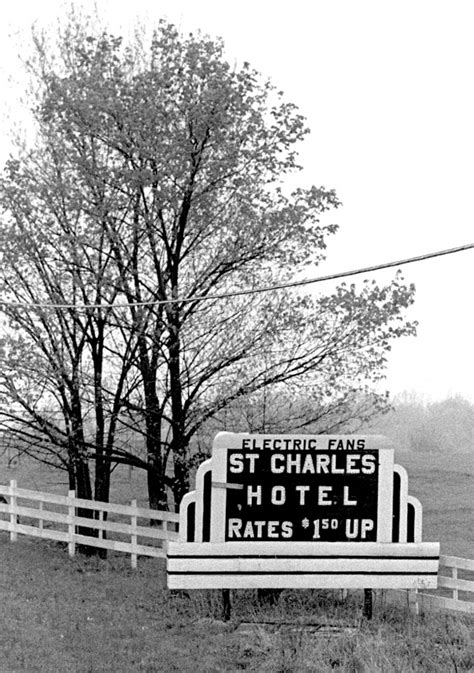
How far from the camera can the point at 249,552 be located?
1452 cm

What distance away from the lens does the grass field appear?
38.1 feet

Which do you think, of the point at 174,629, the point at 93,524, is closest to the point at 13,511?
the point at 93,524

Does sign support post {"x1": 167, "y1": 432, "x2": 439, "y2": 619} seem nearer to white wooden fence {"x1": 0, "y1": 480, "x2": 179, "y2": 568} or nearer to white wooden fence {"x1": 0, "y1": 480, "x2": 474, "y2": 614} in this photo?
white wooden fence {"x1": 0, "y1": 480, "x2": 474, "y2": 614}

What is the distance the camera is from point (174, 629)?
13.9 meters

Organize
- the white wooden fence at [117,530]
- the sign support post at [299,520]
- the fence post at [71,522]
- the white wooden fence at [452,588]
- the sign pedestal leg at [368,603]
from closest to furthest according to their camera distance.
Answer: the sign support post at [299,520] → the sign pedestal leg at [368,603] → the white wooden fence at [452,588] → the white wooden fence at [117,530] → the fence post at [71,522]

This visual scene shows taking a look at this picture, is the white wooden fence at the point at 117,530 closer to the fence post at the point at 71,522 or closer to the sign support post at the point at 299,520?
the fence post at the point at 71,522

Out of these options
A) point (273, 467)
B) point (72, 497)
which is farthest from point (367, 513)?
point (72, 497)

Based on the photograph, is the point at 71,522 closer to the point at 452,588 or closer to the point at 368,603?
the point at 368,603

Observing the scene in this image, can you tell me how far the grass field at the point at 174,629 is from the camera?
38.1ft

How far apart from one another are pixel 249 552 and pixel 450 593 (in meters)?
8.06

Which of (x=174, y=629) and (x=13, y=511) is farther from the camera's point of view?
(x=13, y=511)

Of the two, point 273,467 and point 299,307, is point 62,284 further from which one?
point 273,467

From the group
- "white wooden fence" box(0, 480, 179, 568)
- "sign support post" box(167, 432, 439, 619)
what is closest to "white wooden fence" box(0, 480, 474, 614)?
"white wooden fence" box(0, 480, 179, 568)

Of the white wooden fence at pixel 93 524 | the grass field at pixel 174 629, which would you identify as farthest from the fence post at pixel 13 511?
the grass field at pixel 174 629
